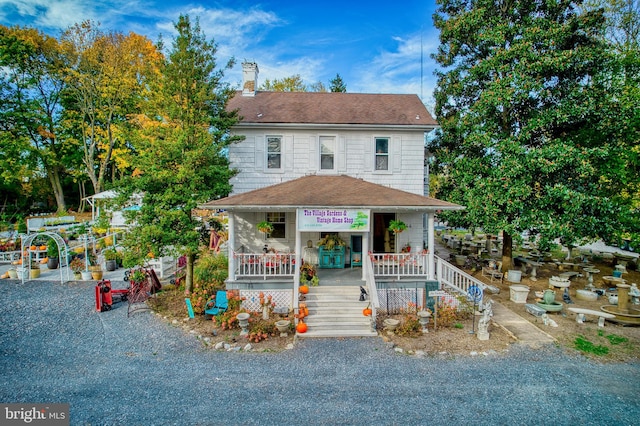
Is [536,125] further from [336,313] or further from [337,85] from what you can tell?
[337,85]

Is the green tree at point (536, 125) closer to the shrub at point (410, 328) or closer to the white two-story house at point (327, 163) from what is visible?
the white two-story house at point (327, 163)

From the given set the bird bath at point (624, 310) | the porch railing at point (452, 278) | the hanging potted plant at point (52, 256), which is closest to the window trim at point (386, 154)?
the porch railing at point (452, 278)

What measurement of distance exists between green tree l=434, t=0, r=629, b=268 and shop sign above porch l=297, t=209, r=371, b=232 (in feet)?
23.5

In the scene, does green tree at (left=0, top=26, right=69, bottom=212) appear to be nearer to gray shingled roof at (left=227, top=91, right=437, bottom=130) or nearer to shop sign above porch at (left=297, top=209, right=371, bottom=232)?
gray shingled roof at (left=227, top=91, right=437, bottom=130)

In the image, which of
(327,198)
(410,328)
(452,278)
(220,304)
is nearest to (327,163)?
(327,198)

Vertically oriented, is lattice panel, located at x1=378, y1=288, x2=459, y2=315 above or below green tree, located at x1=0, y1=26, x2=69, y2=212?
below

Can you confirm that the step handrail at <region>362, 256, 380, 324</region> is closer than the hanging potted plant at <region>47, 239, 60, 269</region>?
Yes

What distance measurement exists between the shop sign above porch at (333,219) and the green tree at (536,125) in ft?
23.5

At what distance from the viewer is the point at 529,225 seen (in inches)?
540

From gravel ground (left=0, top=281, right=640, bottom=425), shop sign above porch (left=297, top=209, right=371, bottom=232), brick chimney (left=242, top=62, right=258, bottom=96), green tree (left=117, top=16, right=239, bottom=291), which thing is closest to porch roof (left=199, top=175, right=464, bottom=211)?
shop sign above porch (left=297, top=209, right=371, bottom=232)

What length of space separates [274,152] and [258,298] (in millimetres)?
6937

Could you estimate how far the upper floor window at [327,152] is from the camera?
1429cm

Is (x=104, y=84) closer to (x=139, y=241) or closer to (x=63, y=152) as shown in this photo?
(x=63, y=152)

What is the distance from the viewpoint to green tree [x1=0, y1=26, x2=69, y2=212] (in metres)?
27.6
